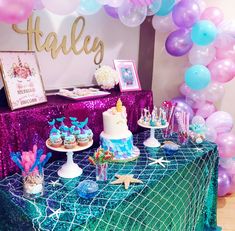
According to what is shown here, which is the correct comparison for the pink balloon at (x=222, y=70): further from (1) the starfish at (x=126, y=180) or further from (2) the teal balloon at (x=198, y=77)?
(1) the starfish at (x=126, y=180)

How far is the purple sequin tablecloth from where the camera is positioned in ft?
4.42

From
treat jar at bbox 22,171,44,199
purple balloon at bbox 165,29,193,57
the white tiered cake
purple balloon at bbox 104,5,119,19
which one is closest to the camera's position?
treat jar at bbox 22,171,44,199

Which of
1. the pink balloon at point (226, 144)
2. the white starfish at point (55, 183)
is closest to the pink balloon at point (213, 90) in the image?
the pink balloon at point (226, 144)

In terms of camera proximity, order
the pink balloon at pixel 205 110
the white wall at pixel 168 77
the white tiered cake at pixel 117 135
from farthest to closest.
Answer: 1. the white wall at pixel 168 77
2. the pink balloon at pixel 205 110
3. the white tiered cake at pixel 117 135

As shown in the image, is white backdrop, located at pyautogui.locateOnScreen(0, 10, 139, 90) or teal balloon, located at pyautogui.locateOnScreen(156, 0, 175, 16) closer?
white backdrop, located at pyautogui.locateOnScreen(0, 10, 139, 90)

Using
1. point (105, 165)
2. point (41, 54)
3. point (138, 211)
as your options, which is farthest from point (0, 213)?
point (41, 54)

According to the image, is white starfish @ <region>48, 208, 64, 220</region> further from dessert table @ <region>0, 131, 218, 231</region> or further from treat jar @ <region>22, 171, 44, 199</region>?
treat jar @ <region>22, 171, 44, 199</region>

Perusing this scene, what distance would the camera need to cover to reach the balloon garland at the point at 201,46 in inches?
74.6

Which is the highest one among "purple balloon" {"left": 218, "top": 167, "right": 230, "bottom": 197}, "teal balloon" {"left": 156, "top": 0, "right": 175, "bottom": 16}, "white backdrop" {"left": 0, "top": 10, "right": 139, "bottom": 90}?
"teal balloon" {"left": 156, "top": 0, "right": 175, "bottom": 16}

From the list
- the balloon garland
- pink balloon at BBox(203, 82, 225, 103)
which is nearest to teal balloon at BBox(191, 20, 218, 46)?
the balloon garland

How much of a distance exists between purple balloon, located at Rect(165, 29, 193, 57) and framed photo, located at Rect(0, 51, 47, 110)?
1132 mm

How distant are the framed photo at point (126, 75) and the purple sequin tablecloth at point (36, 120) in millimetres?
227

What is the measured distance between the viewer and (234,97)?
8.44ft

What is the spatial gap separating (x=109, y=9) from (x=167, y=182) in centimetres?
134
